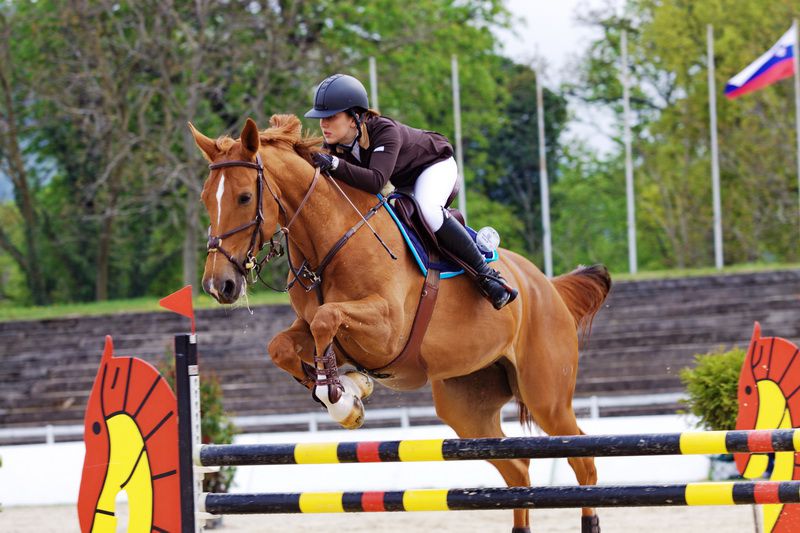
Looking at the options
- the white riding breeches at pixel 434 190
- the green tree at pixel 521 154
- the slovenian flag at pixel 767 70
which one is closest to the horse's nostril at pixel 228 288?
the white riding breeches at pixel 434 190

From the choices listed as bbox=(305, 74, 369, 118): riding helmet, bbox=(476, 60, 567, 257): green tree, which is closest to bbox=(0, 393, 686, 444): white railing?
bbox=(305, 74, 369, 118): riding helmet

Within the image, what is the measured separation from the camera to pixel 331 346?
411cm

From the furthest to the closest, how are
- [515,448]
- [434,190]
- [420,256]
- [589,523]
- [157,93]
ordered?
1. [157,93]
2. [589,523]
3. [434,190]
4. [420,256]
5. [515,448]

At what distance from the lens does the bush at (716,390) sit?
7523mm

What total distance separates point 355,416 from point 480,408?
146cm

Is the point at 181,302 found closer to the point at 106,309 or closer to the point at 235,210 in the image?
the point at 235,210

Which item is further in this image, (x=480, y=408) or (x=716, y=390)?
(x=716, y=390)

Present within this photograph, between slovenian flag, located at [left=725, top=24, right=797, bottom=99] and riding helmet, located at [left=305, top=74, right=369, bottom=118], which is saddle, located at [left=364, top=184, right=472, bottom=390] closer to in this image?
riding helmet, located at [left=305, top=74, right=369, bottom=118]

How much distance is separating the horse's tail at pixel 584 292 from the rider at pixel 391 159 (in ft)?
3.78

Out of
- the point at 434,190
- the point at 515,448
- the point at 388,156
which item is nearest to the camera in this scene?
the point at 515,448

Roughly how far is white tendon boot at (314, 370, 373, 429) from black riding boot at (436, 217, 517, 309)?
789 millimetres

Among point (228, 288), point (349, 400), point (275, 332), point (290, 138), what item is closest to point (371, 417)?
point (275, 332)

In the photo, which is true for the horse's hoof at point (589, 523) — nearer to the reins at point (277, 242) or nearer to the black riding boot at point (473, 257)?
the black riding boot at point (473, 257)

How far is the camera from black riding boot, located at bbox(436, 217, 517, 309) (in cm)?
479
